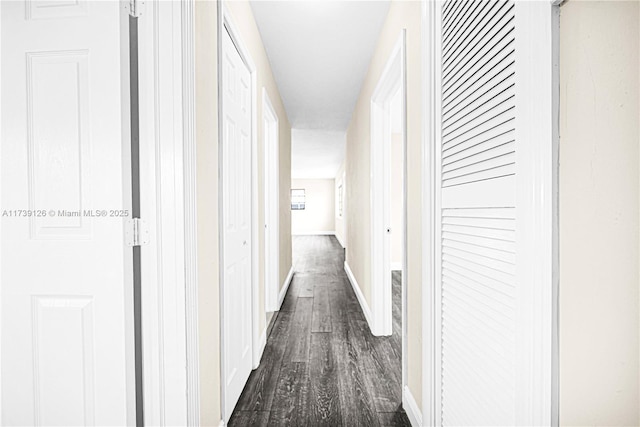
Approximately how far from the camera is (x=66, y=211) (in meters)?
1.23

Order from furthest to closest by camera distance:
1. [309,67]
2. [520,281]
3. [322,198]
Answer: [322,198] → [309,67] → [520,281]

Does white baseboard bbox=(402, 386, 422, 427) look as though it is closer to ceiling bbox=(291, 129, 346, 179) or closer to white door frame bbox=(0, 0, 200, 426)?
white door frame bbox=(0, 0, 200, 426)

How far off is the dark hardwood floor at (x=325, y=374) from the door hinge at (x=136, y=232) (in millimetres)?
1133

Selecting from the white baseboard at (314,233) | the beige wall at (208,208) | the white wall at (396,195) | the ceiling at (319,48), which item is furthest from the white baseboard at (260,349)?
the white baseboard at (314,233)

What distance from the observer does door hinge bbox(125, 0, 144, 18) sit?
1.25m

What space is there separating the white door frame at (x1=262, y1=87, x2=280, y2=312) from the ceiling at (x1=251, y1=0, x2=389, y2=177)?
0.54 metres

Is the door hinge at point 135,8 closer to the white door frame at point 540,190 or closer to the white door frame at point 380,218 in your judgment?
the white door frame at point 540,190

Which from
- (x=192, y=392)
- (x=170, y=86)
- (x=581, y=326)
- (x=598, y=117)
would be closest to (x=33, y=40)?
(x=170, y=86)

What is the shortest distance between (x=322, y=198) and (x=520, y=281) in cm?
1427

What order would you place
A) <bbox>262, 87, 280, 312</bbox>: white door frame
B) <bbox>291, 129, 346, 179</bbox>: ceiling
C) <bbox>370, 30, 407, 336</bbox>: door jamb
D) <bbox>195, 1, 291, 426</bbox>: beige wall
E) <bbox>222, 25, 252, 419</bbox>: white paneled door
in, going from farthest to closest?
1. <bbox>291, 129, 346, 179</bbox>: ceiling
2. <bbox>262, 87, 280, 312</bbox>: white door frame
3. <bbox>370, 30, 407, 336</bbox>: door jamb
4. <bbox>222, 25, 252, 419</bbox>: white paneled door
5. <bbox>195, 1, 291, 426</bbox>: beige wall

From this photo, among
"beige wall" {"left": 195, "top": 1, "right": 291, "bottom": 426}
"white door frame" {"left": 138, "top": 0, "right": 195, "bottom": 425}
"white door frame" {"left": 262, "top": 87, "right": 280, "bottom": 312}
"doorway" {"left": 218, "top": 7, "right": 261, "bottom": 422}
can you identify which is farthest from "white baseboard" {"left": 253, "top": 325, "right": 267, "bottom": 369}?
"white door frame" {"left": 138, "top": 0, "right": 195, "bottom": 425}

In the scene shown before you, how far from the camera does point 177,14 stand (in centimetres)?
127

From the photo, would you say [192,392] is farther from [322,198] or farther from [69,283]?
[322,198]

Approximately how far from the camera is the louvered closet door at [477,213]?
1.01 metres
